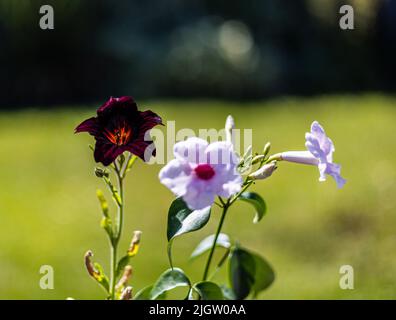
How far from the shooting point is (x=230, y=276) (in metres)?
1.35

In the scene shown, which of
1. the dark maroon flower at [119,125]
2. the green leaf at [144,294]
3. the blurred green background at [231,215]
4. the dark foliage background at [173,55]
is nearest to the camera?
the dark maroon flower at [119,125]

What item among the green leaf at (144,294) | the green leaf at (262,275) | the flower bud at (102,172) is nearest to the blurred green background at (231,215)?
the green leaf at (262,275)

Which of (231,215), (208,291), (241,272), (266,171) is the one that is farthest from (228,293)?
(231,215)

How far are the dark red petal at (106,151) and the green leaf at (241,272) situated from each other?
0.37 meters

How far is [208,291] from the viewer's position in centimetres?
116

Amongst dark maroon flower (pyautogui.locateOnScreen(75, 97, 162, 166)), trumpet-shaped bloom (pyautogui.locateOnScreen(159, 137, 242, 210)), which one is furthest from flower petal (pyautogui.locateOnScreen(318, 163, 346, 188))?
dark maroon flower (pyautogui.locateOnScreen(75, 97, 162, 166))

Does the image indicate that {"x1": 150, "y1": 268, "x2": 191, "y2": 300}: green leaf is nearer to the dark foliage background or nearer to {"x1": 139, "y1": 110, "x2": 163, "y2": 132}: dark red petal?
{"x1": 139, "y1": 110, "x2": 163, "y2": 132}: dark red petal

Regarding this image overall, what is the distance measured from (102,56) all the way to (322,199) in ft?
10.8

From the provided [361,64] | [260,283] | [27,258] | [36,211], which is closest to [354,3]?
[361,64]

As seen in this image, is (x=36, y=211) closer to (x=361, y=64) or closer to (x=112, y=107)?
(x=112, y=107)

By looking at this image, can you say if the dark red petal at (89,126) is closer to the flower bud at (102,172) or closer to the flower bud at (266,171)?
the flower bud at (102,172)

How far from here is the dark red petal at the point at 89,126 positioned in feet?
3.60

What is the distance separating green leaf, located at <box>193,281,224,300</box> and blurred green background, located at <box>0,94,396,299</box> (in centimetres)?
161

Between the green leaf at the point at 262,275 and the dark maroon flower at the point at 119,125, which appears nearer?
the dark maroon flower at the point at 119,125
